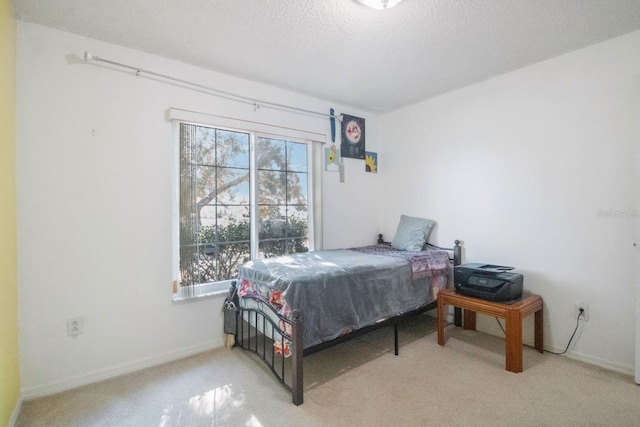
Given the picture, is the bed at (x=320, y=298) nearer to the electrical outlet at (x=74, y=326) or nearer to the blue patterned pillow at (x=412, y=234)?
the blue patterned pillow at (x=412, y=234)

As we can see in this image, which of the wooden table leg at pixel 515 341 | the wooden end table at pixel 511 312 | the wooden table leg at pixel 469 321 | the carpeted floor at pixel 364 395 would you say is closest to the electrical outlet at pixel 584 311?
the wooden end table at pixel 511 312

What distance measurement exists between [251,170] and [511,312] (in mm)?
2416

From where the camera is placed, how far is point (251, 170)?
2.91 meters

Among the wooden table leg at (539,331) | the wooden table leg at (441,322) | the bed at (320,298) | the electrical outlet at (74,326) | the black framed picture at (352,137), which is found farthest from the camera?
the black framed picture at (352,137)

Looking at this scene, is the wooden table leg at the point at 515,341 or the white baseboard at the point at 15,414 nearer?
the white baseboard at the point at 15,414

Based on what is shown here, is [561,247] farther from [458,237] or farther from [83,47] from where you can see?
[83,47]

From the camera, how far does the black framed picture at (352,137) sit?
3.57 metres

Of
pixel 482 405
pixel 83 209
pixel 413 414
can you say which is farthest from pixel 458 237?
pixel 83 209

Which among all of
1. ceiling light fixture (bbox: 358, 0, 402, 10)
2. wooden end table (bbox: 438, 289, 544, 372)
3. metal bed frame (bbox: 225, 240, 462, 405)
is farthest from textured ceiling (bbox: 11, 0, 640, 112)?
wooden end table (bbox: 438, 289, 544, 372)

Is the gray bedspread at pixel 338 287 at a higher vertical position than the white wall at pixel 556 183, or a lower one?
lower

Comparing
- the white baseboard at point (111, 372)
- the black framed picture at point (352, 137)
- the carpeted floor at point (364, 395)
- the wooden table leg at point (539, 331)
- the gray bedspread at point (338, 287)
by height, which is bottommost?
the carpeted floor at point (364, 395)

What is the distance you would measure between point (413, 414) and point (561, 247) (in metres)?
1.81

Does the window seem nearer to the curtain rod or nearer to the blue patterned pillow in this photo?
the curtain rod

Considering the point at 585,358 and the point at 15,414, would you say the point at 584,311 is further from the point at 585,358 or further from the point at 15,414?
the point at 15,414
